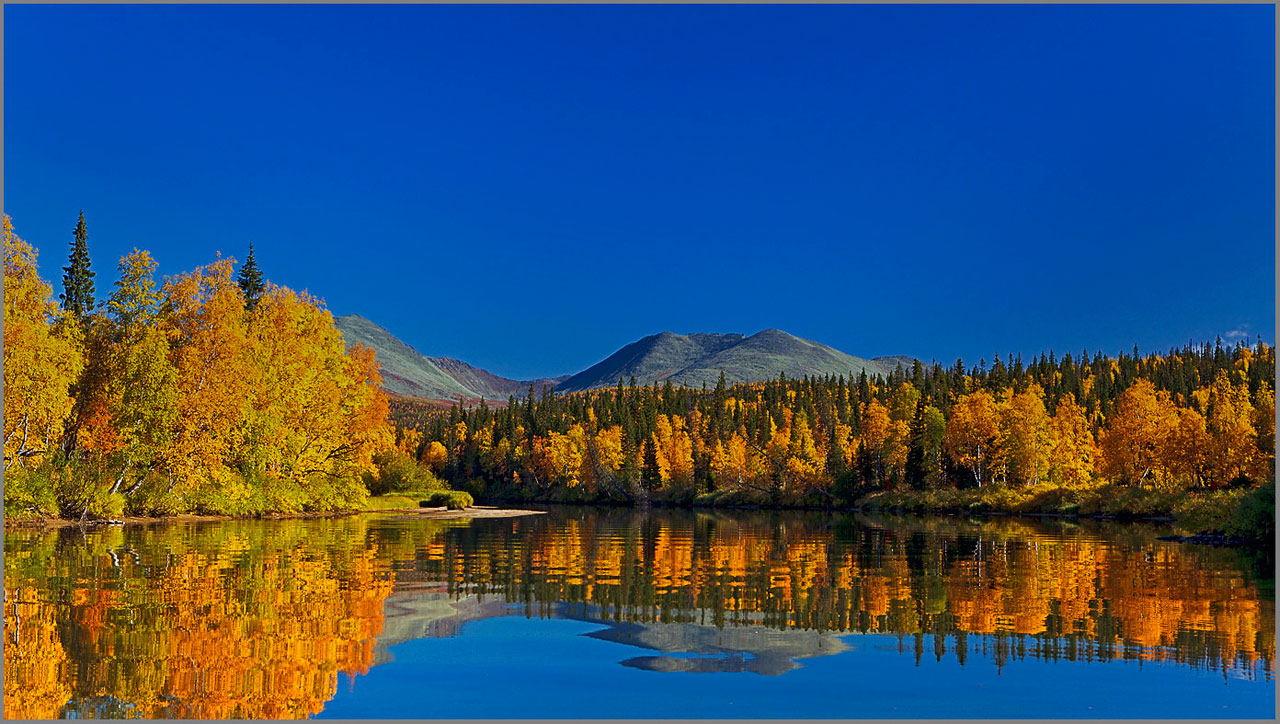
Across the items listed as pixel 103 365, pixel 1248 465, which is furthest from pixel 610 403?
pixel 103 365

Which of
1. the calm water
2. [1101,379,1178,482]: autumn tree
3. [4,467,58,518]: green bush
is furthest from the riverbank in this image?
[4,467,58,518]: green bush

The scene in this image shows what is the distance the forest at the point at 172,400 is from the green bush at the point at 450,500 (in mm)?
16740

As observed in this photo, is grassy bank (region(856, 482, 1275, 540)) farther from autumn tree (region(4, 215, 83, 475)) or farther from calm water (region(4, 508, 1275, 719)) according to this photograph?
autumn tree (region(4, 215, 83, 475))

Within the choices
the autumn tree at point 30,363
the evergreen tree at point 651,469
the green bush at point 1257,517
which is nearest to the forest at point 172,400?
the autumn tree at point 30,363

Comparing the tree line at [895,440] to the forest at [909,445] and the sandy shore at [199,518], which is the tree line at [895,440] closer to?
the forest at [909,445]

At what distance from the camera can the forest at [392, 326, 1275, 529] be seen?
254ft

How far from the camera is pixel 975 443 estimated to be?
97.3 m

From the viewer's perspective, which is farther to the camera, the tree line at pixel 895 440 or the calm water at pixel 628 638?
the tree line at pixel 895 440

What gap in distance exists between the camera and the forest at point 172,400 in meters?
43.0

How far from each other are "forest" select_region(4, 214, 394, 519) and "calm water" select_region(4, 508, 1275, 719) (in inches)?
733

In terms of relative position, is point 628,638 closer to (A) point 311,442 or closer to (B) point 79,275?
(A) point 311,442


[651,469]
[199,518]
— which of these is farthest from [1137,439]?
[199,518]

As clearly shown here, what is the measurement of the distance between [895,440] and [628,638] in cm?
10211

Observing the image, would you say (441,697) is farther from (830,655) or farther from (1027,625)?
(1027,625)
